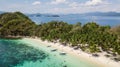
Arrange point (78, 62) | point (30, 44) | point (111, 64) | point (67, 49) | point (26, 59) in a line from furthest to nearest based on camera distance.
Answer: point (30, 44), point (67, 49), point (26, 59), point (78, 62), point (111, 64)

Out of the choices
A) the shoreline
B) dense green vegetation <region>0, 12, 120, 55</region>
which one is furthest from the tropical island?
the shoreline

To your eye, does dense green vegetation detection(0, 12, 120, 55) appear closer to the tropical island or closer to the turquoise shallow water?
the tropical island

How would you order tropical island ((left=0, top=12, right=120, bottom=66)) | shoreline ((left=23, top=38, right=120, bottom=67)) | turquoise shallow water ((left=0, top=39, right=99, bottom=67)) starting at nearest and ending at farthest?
shoreline ((left=23, top=38, right=120, bottom=67)) → turquoise shallow water ((left=0, top=39, right=99, bottom=67)) → tropical island ((left=0, top=12, right=120, bottom=66))

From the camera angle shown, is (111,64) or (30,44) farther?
(30,44)

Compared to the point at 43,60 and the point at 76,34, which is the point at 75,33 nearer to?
the point at 76,34

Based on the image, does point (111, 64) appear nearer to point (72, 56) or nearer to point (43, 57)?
point (72, 56)

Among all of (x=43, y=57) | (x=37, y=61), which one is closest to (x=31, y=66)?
(x=37, y=61)

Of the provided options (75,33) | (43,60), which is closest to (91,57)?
(43,60)

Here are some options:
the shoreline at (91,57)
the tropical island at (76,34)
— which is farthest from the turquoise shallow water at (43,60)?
the tropical island at (76,34)
